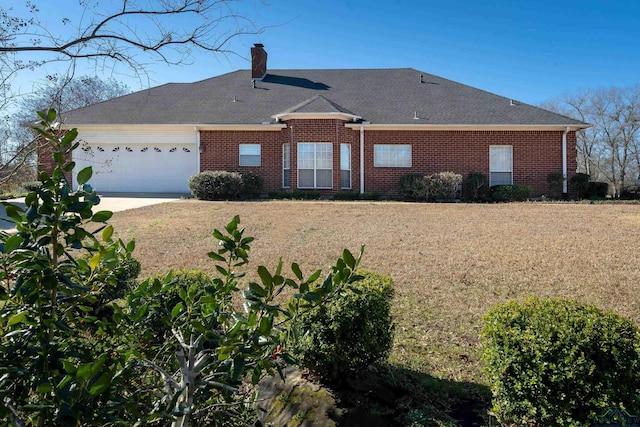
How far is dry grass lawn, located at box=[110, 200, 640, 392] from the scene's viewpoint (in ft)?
17.3

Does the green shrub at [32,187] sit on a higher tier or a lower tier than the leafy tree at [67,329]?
higher

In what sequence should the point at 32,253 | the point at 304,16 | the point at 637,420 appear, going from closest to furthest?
the point at 32,253 < the point at 637,420 < the point at 304,16

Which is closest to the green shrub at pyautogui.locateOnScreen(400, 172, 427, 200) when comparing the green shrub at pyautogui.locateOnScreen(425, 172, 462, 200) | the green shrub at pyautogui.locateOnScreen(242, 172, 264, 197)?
the green shrub at pyautogui.locateOnScreen(425, 172, 462, 200)

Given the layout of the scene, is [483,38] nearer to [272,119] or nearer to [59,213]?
[272,119]

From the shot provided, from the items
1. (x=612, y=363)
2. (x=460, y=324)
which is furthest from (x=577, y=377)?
(x=460, y=324)

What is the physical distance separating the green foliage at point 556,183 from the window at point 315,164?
31.2 feet

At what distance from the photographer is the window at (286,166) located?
1866cm

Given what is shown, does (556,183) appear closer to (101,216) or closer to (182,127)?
(182,127)

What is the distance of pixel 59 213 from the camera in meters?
1.67

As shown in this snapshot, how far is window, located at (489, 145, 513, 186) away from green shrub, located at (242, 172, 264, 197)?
10.2 m

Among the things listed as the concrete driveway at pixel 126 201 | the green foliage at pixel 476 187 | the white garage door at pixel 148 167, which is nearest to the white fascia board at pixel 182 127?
the white garage door at pixel 148 167

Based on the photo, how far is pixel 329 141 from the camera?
17.9 m

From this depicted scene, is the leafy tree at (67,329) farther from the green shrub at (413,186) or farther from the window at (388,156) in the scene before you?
the window at (388,156)

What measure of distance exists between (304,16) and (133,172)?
17.9 metres
